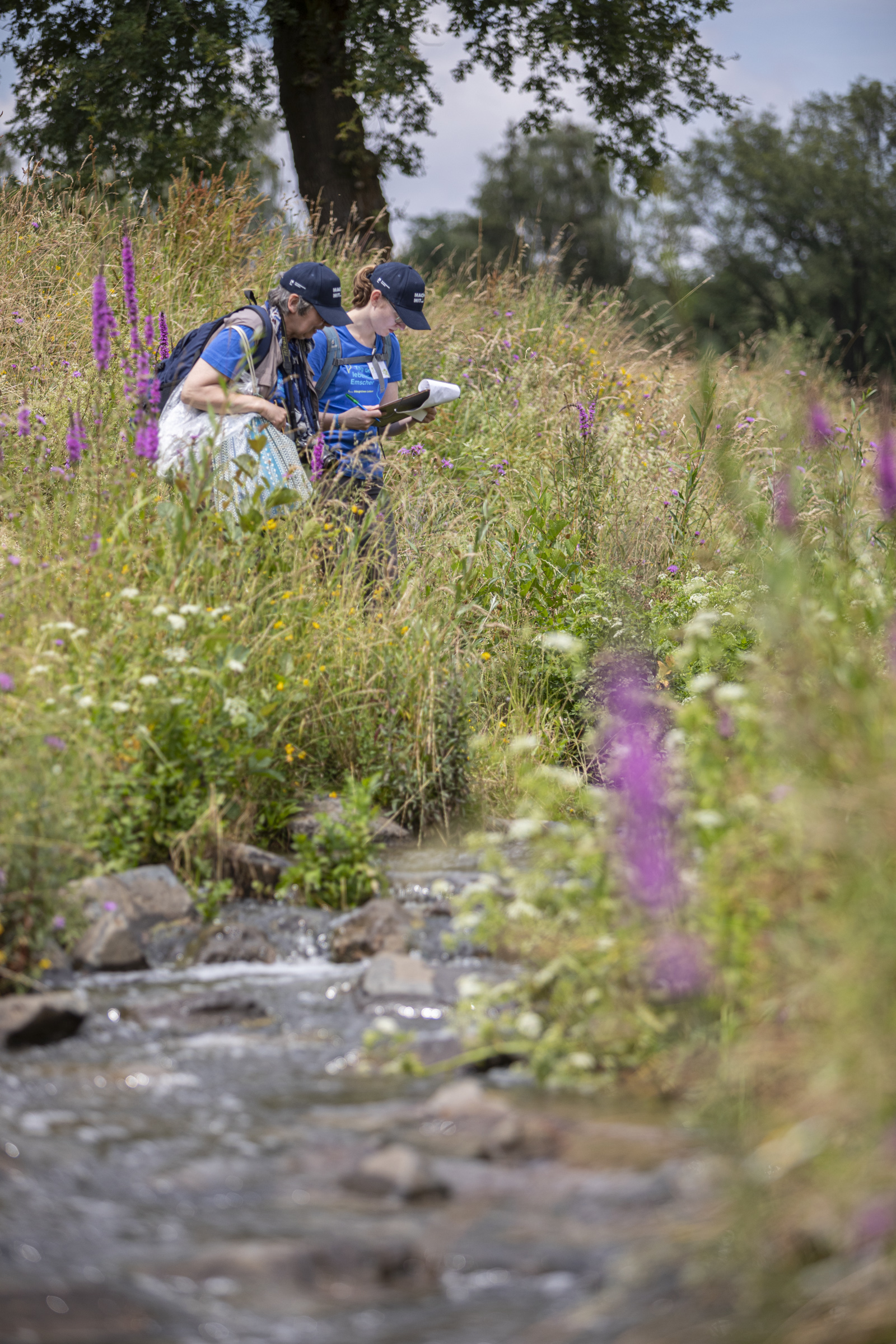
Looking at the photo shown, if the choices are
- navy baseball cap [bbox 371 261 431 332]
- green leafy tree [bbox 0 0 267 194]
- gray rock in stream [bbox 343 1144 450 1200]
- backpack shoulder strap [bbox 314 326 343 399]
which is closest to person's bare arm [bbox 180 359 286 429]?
backpack shoulder strap [bbox 314 326 343 399]

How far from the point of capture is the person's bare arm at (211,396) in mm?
4816

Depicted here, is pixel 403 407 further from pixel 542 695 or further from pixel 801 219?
pixel 801 219

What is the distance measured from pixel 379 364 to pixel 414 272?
487 millimetres

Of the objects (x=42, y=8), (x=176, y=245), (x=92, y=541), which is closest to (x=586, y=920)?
(x=92, y=541)

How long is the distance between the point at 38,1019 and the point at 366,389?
12.7 feet

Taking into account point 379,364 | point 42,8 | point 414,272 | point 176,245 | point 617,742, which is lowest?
point 617,742

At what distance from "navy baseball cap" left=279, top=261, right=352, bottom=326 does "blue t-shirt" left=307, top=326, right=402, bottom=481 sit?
371 mm

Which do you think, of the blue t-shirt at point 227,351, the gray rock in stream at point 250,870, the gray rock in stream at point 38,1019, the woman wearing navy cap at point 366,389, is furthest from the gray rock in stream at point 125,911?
the blue t-shirt at point 227,351

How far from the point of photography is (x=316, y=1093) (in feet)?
8.72

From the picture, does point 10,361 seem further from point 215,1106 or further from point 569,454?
point 215,1106

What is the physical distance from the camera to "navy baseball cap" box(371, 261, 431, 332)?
18.8 feet

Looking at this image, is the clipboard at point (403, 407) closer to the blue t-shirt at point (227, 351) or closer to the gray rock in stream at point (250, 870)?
the blue t-shirt at point (227, 351)

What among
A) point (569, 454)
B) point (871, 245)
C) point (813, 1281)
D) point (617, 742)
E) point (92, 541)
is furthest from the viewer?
point (871, 245)

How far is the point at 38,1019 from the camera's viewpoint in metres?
2.84
